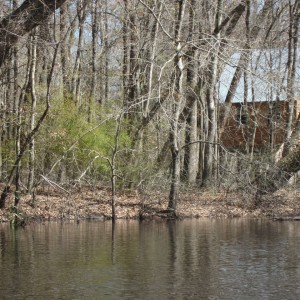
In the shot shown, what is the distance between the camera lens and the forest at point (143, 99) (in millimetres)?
23875

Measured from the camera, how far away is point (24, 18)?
62.5ft

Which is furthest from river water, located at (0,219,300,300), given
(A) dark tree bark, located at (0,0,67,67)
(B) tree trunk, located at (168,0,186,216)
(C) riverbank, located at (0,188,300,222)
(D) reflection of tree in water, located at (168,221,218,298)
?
(A) dark tree bark, located at (0,0,67,67)

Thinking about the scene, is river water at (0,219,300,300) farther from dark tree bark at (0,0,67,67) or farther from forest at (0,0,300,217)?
dark tree bark at (0,0,67,67)

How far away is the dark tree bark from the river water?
5328 millimetres

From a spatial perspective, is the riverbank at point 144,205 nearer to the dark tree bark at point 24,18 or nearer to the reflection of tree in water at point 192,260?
the reflection of tree in water at point 192,260

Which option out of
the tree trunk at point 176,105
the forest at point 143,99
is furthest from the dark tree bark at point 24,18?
the tree trunk at point 176,105

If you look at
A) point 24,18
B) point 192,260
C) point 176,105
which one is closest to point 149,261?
point 192,260

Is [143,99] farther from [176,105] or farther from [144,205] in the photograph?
[144,205]

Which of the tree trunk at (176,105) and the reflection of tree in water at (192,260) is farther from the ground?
the tree trunk at (176,105)

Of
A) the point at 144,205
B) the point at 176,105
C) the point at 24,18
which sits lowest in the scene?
the point at 144,205

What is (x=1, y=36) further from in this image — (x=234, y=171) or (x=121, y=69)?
(x=121, y=69)

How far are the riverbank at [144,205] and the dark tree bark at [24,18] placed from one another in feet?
20.4

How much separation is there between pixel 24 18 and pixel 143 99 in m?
6.68

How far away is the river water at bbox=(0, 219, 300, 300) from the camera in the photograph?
39.5ft
